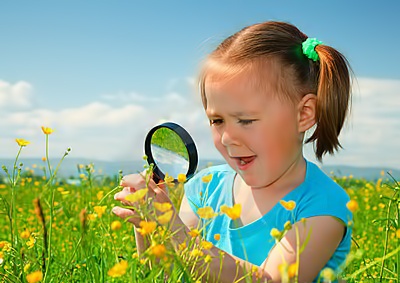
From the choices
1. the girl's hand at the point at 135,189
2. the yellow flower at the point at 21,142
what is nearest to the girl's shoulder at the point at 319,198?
the girl's hand at the point at 135,189

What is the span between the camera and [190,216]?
9.13 ft

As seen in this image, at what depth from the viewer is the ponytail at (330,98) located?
249 centimetres

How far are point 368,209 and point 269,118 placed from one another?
3.50m

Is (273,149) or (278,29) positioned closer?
(273,149)

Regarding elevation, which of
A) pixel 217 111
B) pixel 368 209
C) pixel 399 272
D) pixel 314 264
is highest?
pixel 217 111

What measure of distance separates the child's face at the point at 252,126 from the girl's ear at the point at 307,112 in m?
0.04

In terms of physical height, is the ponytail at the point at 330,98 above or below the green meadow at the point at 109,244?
above

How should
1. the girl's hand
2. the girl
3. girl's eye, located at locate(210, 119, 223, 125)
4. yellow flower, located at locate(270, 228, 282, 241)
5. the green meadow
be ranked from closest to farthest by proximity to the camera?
yellow flower, located at locate(270, 228, 282, 241), the green meadow, the girl's hand, the girl, girl's eye, located at locate(210, 119, 223, 125)

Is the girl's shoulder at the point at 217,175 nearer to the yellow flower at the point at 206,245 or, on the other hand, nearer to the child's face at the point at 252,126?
the child's face at the point at 252,126

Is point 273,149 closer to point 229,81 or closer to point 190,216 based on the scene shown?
point 229,81

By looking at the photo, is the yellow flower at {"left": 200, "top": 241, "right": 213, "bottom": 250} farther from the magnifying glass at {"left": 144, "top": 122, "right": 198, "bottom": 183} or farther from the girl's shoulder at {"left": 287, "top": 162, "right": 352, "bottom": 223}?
the girl's shoulder at {"left": 287, "top": 162, "right": 352, "bottom": 223}

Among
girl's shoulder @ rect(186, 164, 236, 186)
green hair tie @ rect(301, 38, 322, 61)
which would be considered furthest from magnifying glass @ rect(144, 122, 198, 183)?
green hair tie @ rect(301, 38, 322, 61)

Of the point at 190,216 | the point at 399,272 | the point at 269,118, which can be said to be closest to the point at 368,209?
the point at 190,216

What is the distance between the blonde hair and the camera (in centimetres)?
243
